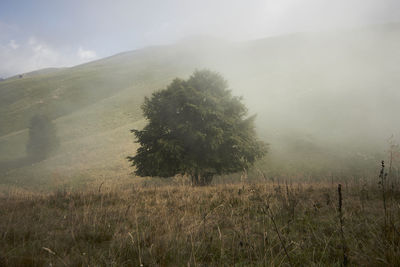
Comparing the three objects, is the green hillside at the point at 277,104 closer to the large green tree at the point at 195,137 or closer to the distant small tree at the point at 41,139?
the distant small tree at the point at 41,139

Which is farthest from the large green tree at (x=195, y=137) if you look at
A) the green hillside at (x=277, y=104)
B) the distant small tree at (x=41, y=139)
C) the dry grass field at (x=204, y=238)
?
the distant small tree at (x=41, y=139)

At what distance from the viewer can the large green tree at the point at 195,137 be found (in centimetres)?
1655

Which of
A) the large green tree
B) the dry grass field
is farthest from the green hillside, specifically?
the dry grass field

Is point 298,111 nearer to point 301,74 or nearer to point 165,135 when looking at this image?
point 301,74

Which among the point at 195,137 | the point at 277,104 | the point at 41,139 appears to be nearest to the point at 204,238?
the point at 195,137

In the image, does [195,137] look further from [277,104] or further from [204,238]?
[277,104]

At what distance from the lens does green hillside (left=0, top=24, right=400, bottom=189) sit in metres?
37.2

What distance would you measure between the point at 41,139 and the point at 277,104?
56.0m

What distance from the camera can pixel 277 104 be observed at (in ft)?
181

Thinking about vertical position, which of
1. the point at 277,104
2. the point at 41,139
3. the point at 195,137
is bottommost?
the point at 195,137

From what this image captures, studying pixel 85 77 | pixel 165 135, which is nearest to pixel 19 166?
pixel 165 135

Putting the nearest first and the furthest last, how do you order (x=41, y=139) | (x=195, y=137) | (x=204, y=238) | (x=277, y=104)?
(x=204, y=238) → (x=195, y=137) → (x=41, y=139) → (x=277, y=104)

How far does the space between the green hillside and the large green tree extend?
8.14m

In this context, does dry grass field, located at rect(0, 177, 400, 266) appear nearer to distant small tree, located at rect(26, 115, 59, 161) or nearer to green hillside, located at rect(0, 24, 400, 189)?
green hillside, located at rect(0, 24, 400, 189)
